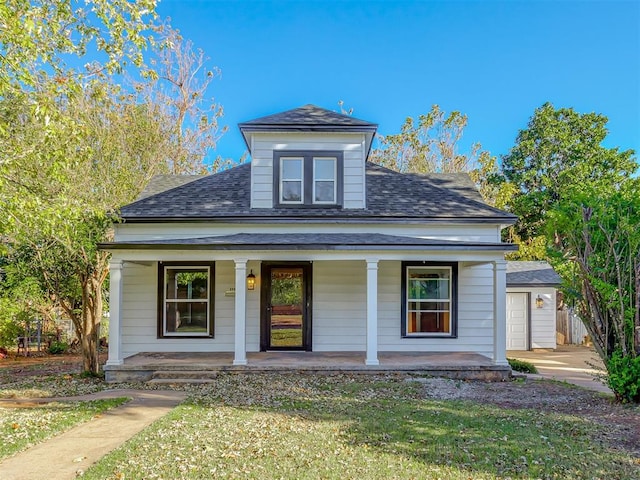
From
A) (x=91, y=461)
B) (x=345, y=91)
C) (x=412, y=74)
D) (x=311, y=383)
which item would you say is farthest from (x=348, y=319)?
(x=345, y=91)

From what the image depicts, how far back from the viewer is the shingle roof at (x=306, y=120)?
11.1 meters

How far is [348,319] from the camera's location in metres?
11.0

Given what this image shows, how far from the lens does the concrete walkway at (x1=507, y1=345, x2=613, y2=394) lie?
948 centimetres

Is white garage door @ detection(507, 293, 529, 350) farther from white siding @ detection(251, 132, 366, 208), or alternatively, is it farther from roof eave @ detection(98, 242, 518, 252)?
white siding @ detection(251, 132, 366, 208)

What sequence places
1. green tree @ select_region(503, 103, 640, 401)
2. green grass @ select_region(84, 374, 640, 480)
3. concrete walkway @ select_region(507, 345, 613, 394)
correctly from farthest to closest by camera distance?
concrete walkway @ select_region(507, 345, 613, 394)
green tree @ select_region(503, 103, 640, 401)
green grass @ select_region(84, 374, 640, 480)

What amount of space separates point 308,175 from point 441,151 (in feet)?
53.1

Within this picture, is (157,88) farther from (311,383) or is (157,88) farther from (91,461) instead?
(91,461)

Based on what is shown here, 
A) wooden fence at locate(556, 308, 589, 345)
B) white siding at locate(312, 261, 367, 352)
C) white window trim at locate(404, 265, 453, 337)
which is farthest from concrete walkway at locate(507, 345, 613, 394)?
white siding at locate(312, 261, 367, 352)

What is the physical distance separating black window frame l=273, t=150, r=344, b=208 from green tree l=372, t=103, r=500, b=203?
47.8 ft

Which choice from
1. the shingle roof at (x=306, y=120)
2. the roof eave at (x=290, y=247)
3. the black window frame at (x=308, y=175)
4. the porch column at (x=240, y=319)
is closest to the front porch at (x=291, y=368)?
the porch column at (x=240, y=319)

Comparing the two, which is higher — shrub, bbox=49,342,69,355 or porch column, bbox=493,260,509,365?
porch column, bbox=493,260,509,365

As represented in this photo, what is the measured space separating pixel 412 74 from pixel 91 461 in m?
20.6

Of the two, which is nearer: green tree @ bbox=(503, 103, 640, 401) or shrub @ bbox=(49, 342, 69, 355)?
green tree @ bbox=(503, 103, 640, 401)

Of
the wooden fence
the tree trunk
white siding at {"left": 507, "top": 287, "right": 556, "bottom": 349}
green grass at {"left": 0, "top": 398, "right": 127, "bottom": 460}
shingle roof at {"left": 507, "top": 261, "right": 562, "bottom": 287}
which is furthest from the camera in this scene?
the wooden fence
